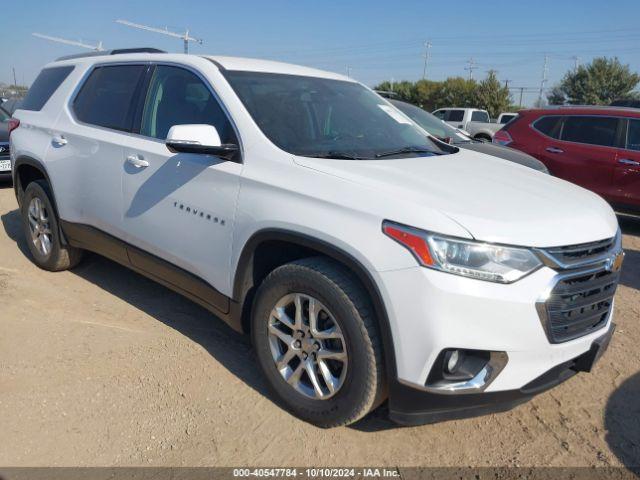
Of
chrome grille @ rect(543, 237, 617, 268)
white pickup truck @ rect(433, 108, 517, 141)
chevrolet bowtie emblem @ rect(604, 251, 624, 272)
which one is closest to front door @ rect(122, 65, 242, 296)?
chrome grille @ rect(543, 237, 617, 268)

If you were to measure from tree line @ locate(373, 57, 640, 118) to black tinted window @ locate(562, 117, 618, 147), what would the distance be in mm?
37442

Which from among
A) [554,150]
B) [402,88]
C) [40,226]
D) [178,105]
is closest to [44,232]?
[40,226]

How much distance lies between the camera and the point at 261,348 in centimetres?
295

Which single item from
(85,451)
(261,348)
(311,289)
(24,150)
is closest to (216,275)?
(261,348)

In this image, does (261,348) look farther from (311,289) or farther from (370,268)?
(370,268)

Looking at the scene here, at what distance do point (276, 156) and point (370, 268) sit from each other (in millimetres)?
859

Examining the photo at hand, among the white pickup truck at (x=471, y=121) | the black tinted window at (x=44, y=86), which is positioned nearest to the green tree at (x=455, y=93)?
the white pickup truck at (x=471, y=121)

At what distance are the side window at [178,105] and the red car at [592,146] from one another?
6.03 meters

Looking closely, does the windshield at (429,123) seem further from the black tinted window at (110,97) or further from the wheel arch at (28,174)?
the wheel arch at (28,174)

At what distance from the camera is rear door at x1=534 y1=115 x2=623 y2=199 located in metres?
7.42

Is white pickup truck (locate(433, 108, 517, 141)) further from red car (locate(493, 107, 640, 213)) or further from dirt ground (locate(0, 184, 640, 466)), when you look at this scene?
dirt ground (locate(0, 184, 640, 466))

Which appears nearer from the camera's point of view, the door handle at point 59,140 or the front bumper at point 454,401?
the front bumper at point 454,401

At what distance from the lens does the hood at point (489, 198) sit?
234 centimetres

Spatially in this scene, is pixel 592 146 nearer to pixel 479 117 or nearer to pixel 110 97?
pixel 110 97
